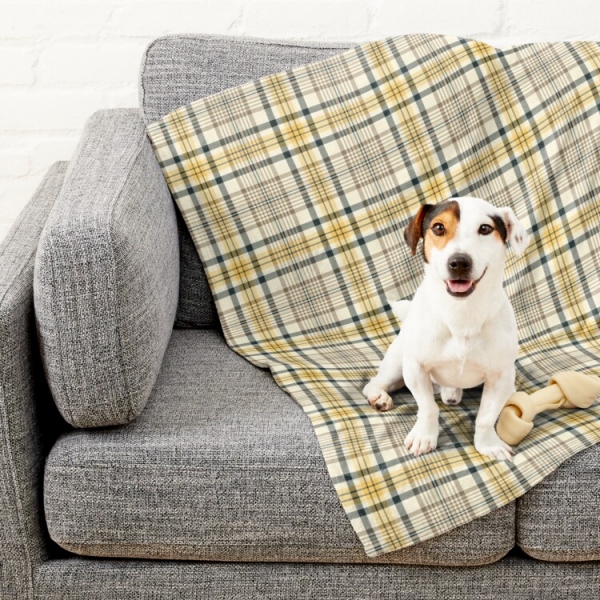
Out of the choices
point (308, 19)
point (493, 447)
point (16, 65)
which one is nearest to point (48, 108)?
point (16, 65)

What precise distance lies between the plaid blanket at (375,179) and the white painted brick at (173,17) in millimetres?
348

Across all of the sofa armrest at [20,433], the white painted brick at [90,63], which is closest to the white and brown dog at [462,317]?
the sofa armrest at [20,433]

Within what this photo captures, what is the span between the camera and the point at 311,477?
1.33 meters

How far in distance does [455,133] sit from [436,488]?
814mm

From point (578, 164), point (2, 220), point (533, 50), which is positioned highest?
point (533, 50)

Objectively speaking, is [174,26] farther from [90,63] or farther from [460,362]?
[460,362]

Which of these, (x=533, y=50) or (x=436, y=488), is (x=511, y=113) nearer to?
(x=533, y=50)

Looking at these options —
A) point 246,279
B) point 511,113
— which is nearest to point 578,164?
point 511,113

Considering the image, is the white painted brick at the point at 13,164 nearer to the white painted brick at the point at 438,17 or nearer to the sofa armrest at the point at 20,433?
the sofa armrest at the point at 20,433

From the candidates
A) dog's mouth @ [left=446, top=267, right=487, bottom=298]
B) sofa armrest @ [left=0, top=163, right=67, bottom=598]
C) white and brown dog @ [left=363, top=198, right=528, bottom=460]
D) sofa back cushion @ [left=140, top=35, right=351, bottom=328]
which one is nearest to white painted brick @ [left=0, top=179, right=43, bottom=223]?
sofa back cushion @ [left=140, top=35, right=351, bottom=328]

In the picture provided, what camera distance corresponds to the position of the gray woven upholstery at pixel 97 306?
4.28 feet

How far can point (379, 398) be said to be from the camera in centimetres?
149

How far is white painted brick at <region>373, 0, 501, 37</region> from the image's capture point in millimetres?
2066

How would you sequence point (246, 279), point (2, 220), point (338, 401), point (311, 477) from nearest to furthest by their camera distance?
1. point (311, 477)
2. point (338, 401)
3. point (246, 279)
4. point (2, 220)
